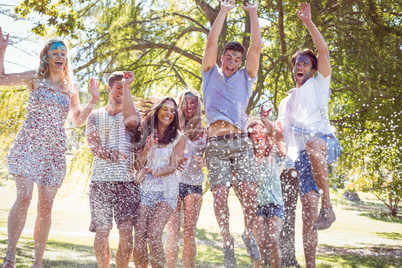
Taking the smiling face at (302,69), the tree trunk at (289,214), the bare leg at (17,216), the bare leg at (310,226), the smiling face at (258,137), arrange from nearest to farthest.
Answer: the bare leg at (17,216)
the bare leg at (310,226)
the smiling face at (302,69)
the smiling face at (258,137)
the tree trunk at (289,214)

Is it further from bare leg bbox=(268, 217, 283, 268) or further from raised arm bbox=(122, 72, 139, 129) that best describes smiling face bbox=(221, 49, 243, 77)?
bare leg bbox=(268, 217, 283, 268)

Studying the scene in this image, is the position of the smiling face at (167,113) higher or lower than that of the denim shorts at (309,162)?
higher

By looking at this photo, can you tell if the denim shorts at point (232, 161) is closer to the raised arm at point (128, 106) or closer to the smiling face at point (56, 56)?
the raised arm at point (128, 106)

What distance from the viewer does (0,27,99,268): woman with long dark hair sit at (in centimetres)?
345

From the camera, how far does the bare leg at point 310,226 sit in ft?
13.0

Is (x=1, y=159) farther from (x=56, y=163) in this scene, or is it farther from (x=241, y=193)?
(x=241, y=193)

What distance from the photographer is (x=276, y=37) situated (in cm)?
816

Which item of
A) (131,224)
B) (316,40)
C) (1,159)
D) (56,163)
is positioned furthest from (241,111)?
(1,159)

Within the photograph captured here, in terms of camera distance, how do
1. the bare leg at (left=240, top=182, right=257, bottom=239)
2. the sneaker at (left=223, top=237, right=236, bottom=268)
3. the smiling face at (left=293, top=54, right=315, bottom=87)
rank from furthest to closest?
1. the smiling face at (left=293, top=54, right=315, bottom=87)
2. the bare leg at (left=240, top=182, right=257, bottom=239)
3. the sneaker at (left=223, top=237, right=236, bottom=268)

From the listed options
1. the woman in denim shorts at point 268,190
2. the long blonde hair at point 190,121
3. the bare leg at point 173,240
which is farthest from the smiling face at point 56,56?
the woman in denim shorts at point 268,190

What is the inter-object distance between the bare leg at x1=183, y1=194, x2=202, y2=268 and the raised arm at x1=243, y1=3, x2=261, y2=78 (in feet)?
4.13

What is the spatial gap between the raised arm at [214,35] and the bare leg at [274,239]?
5.71ft

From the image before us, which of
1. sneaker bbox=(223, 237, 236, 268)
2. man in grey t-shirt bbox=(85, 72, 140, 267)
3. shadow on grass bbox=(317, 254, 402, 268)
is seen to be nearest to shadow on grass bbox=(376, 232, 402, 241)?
shadow on grass bbox=(317, 254, 402, 268)

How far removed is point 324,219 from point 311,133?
79cm
